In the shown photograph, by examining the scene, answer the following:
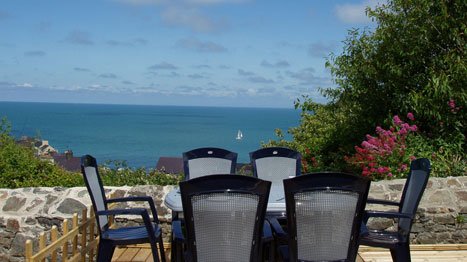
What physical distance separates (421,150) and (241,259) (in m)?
5.18

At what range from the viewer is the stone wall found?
5.44m

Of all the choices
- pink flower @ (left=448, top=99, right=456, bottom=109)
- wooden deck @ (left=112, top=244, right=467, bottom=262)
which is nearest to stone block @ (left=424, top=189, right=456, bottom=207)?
wooden deck @ (left=112, top=244, right=467, bottom=262)

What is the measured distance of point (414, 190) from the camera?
12.4 ft

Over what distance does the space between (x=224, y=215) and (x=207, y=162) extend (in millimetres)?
2572

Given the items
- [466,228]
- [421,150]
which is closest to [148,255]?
[466,228]

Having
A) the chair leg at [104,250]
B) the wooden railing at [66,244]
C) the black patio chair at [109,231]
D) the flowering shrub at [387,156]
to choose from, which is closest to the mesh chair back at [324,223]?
the black patio chair at [109,231]

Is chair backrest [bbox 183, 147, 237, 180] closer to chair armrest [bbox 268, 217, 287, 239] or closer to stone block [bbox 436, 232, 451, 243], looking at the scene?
chair armrest [bbox 268, 217, 287, 239]

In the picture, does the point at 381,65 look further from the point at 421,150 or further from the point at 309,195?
the point at 309,195

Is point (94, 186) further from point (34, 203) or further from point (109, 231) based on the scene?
point (34, 203)

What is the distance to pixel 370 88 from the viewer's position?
937 cm

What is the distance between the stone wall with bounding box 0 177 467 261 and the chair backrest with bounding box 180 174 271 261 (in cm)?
253

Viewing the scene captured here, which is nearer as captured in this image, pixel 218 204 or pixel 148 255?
pixel 218 204

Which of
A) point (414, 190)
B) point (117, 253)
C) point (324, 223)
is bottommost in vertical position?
point (117, 253)

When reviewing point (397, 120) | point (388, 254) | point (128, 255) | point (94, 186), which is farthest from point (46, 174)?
point (397, 120)
